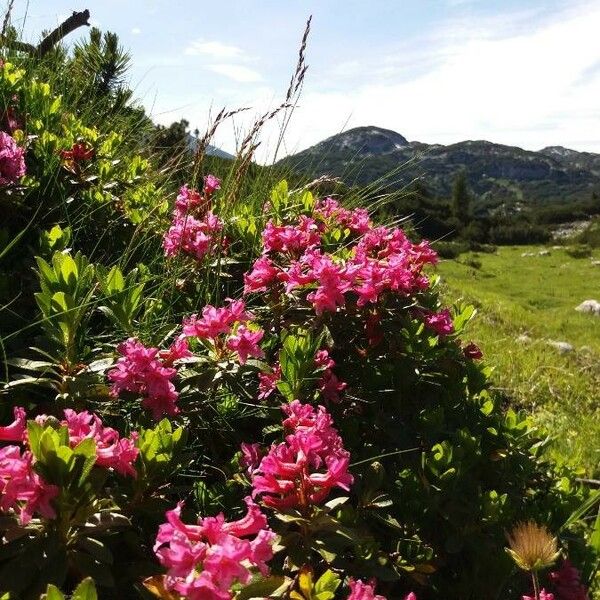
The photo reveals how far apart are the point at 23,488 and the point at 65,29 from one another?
23.5 feet

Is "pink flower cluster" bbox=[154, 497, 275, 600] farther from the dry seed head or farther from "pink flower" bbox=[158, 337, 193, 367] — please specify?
"pink flower" bbox=[158, 337, 193, 367]

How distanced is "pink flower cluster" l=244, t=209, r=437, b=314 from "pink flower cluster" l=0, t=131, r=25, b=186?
1.02 m

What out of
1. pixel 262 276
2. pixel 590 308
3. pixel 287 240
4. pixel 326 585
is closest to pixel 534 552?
pixel 326 585

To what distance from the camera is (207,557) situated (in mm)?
967

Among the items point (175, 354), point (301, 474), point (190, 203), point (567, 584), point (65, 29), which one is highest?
point (65, 29)

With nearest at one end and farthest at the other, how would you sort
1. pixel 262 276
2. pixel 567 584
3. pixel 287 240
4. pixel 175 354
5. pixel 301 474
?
pixel 301 474
pixel 175 354
pixel 567 584
pixel 262 276
pixel 287 240

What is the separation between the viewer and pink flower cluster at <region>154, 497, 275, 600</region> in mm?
940

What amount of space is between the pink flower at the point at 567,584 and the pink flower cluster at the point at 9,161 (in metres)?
2.36

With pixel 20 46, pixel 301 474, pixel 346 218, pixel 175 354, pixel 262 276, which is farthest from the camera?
pixel 20 46

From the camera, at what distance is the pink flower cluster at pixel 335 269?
200 cm

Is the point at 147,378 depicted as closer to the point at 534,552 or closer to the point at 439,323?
the point at 534,552

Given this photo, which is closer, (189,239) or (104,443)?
(104,443)

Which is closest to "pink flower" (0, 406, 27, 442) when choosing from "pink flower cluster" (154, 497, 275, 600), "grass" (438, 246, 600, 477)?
"pink flower cluster" (154, 497, 275, 600)

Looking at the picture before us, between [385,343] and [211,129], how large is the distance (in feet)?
4.08
